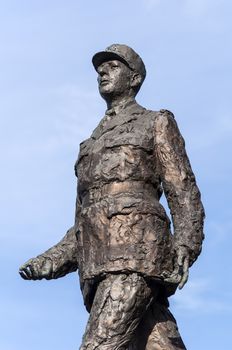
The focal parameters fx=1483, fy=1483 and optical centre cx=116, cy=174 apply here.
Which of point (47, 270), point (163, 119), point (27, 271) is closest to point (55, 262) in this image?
point (47, 270)

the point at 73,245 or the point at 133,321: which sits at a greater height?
the point at 73,245

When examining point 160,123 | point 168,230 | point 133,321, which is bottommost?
point 133,321

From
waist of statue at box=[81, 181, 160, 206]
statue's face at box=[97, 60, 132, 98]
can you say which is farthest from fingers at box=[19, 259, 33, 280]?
statue's face at box=[97, 60, 132, 98]

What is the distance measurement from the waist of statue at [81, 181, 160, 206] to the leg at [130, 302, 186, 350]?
1.00m

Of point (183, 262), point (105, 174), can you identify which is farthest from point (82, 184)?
point (183, 262)

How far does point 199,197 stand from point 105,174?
0.87 m

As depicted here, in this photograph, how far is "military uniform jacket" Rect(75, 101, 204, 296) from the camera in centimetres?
1309

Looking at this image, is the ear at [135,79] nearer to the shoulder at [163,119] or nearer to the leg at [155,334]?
the shoulder at [163,119]

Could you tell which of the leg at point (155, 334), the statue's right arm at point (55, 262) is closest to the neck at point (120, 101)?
the statue's right arm at point (55, 262)

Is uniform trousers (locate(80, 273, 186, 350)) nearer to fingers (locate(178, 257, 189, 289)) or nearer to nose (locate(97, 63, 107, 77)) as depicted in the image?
fingers (locate(178, 257, 189, 289))

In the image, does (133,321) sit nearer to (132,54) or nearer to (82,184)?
(82,184)

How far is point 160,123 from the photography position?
13570 mm

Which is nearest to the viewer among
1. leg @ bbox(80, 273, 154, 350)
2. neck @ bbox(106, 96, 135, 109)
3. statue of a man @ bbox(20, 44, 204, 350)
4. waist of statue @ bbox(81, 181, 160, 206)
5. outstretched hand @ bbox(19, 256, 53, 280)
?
leg @ bbox(80, 273, 154, 350)

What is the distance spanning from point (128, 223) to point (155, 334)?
1070mm
